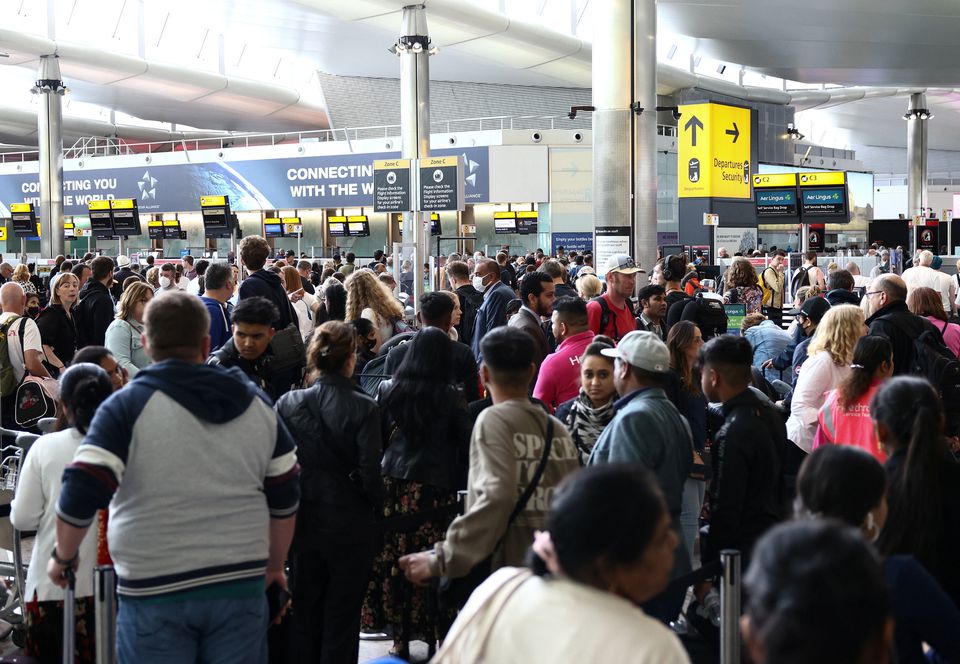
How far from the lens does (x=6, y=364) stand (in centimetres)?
739

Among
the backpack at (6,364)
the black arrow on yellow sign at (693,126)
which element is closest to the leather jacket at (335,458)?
the backpack at (6,364)

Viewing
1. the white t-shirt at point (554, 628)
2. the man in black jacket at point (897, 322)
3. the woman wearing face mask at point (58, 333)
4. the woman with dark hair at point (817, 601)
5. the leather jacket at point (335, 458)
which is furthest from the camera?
the woman wearing face mask at point (58, 333)

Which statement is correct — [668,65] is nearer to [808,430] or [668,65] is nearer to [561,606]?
[808,430]

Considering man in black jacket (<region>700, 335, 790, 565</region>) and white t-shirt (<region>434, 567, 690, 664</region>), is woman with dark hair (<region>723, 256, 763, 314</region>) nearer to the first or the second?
man in black jacket (<region>700, 335, 790, 565</region>)

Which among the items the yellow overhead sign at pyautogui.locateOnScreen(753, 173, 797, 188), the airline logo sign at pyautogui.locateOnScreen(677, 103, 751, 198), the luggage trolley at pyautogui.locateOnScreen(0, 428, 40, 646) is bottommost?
the luggage trolley at pyautogui.locateOnScreen(0, 428, 40, 646)

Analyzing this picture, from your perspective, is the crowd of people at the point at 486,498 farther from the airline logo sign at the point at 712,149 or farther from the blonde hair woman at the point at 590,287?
the airline logo sign at the point at 712,149

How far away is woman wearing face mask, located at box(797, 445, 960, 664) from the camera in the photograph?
231 centimetres

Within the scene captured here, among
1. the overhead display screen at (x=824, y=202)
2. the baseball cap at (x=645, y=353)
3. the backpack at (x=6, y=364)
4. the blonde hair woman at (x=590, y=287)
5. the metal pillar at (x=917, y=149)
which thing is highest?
the metal pillar at (x=917, y=149)

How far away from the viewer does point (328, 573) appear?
4262 millimetres

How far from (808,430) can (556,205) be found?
26.1 m

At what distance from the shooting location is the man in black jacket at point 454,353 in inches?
218

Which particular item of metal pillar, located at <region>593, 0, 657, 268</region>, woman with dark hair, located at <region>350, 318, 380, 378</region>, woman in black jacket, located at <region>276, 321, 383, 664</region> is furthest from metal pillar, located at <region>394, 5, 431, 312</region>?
woman in black jacket, located at <region>276, 321, 383, 664</region>

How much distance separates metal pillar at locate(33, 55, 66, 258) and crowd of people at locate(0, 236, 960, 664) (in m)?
27.8

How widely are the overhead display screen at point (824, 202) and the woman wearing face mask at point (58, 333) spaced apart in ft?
36.5
